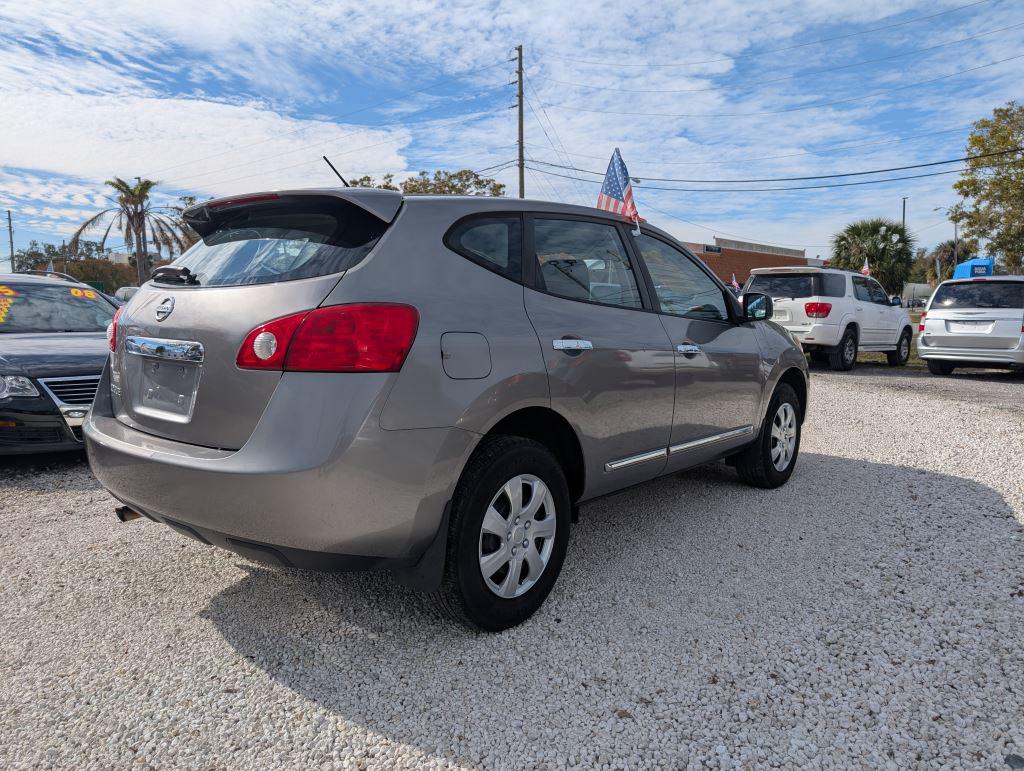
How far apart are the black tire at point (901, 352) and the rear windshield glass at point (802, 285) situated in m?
2.74

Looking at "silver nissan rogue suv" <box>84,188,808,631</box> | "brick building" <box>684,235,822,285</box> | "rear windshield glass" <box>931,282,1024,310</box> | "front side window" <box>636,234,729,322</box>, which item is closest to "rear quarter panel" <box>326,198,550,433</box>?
"silver nissan rogue suv" <box>84,188,808,631</box>

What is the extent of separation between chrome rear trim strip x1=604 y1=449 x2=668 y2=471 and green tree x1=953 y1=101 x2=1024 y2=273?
31.8 meters

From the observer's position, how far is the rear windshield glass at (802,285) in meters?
12.6

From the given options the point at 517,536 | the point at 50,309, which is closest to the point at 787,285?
the point at 50,309

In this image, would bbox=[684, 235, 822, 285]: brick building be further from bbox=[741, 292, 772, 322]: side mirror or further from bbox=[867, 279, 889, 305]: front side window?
bbox=[741, 292, 772, 322]: side mirror

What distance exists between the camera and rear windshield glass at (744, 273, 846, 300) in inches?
497

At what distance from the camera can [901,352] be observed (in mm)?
14742

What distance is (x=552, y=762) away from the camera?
2139mm

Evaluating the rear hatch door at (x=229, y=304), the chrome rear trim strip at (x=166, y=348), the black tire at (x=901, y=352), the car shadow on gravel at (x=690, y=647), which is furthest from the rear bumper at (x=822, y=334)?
the chrome rear trim strip at (x=166, y=348)

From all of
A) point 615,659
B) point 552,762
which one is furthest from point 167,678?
point 615,659

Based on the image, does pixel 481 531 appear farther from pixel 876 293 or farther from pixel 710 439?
pixel 876 293

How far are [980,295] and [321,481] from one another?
12.6 metres

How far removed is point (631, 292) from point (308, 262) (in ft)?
5.63

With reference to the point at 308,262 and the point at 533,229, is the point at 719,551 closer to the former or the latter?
the point at 533,229
